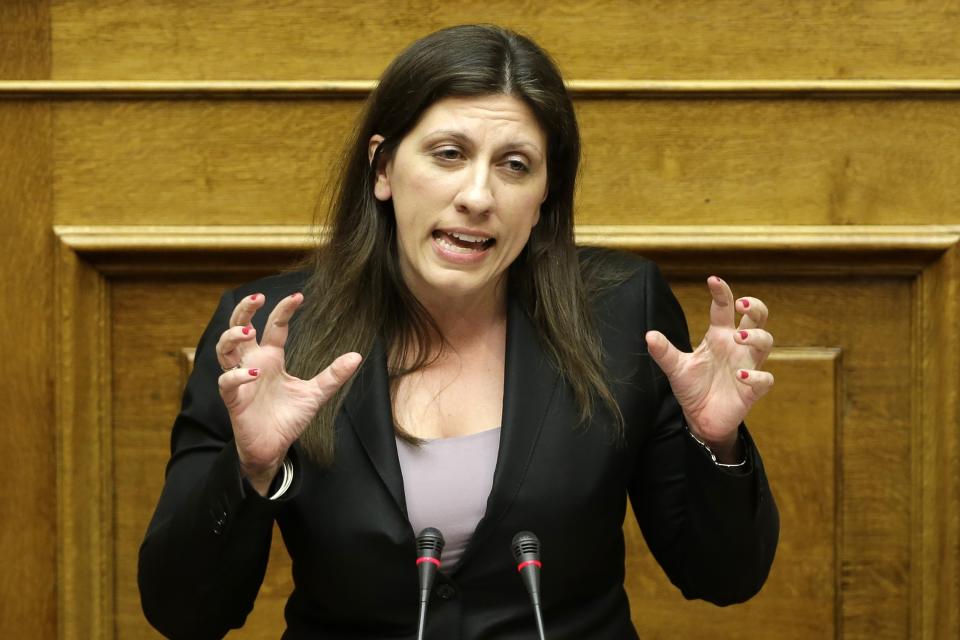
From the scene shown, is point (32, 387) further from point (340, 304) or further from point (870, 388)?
point (870, 388)

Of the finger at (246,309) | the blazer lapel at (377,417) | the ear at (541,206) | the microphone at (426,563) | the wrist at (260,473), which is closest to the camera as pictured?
the microphone at (426,563)

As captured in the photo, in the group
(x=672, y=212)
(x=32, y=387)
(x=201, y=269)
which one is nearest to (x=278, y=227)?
(x=201, y=269)

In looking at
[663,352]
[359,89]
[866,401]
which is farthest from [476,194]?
[866,401]

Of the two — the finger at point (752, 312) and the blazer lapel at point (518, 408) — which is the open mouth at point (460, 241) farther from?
the finger at point (752, 312)

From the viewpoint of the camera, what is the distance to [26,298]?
7.03ft

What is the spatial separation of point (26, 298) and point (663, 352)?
1.16 m

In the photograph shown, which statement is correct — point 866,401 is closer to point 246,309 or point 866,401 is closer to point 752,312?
point 752,312

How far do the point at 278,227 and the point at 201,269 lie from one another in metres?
0.15

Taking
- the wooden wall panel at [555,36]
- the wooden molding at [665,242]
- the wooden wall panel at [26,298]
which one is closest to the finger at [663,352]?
the wooden molding at [665,242]

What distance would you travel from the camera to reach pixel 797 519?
2188 mm

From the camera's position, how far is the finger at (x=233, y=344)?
53.1 inches

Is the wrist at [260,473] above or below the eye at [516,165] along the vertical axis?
below

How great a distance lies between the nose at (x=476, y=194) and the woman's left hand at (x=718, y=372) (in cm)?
27

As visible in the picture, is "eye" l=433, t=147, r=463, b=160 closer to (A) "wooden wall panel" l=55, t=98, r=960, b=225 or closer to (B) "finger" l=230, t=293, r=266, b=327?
(B) "finger" l=230, t=293, r=266, b=327
